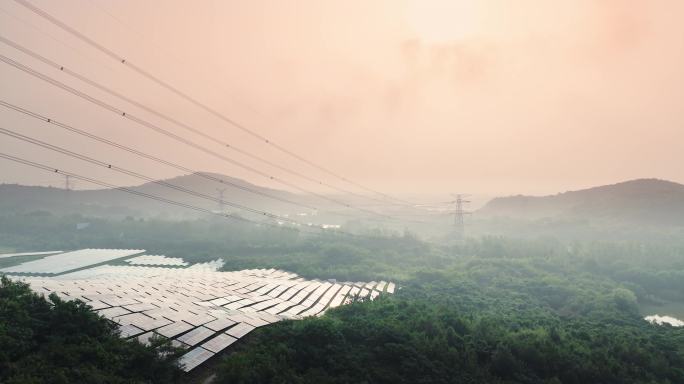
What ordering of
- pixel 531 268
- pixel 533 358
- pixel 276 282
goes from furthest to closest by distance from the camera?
pixel 531 268, pixel 276 282, pixel 533 358

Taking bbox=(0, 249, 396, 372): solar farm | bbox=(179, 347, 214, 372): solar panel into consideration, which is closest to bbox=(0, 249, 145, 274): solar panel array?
bbox=(0, 249, 396, 372): solar farm

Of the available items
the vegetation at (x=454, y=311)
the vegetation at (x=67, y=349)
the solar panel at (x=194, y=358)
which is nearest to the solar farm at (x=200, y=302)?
the solar panel at (x=194, y=358)

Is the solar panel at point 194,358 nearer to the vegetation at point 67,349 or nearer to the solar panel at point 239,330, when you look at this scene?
the vegetation at point 67,349

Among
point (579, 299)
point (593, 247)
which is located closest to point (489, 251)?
point (593, 247)

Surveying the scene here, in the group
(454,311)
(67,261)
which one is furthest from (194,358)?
(67,261)

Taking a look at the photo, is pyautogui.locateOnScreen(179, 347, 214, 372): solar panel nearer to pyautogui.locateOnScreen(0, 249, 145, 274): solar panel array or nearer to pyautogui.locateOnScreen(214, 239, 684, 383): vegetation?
pyautogui.locateOnScreen(214, 239, 684, 383): vegetation

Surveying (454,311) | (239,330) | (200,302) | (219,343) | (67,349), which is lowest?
(454,311)

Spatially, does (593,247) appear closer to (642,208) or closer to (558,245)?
(558,245)

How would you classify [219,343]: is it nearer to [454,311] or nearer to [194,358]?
[194,358]
